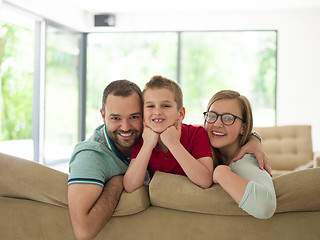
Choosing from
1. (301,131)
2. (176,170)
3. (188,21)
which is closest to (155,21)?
(188,21)

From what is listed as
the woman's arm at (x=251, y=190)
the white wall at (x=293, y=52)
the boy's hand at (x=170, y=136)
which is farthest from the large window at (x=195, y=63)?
the woman's arm at (x=251, y=190)

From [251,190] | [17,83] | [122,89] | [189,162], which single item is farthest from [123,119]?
[17,83]

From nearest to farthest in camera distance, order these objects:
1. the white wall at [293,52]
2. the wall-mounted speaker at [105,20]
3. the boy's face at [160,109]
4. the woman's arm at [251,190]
Answer: the woman's arm at [251,190] < the boy's face at [160,109] < the white wall at [293,52] < the wall-mounted speaker at [105,20]

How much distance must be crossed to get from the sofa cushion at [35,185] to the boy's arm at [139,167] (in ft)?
0.12

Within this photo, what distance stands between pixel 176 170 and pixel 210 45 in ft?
18.3

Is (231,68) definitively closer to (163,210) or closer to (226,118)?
(226,118)

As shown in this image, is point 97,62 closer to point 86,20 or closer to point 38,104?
point 86,20

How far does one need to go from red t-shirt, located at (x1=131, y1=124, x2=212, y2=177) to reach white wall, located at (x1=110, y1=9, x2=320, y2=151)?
16.9 feet

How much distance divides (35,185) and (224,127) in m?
0.75

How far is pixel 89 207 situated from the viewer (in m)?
1.18

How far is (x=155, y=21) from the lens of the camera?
260 inches

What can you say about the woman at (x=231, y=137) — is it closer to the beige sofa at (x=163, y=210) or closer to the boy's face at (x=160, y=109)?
the beige sofa at (x=163, y=210)

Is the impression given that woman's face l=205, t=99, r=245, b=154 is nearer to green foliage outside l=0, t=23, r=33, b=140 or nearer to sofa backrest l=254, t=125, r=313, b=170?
sofa backrest l=254, t=125, r=313, b=170

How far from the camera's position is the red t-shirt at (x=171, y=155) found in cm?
148
